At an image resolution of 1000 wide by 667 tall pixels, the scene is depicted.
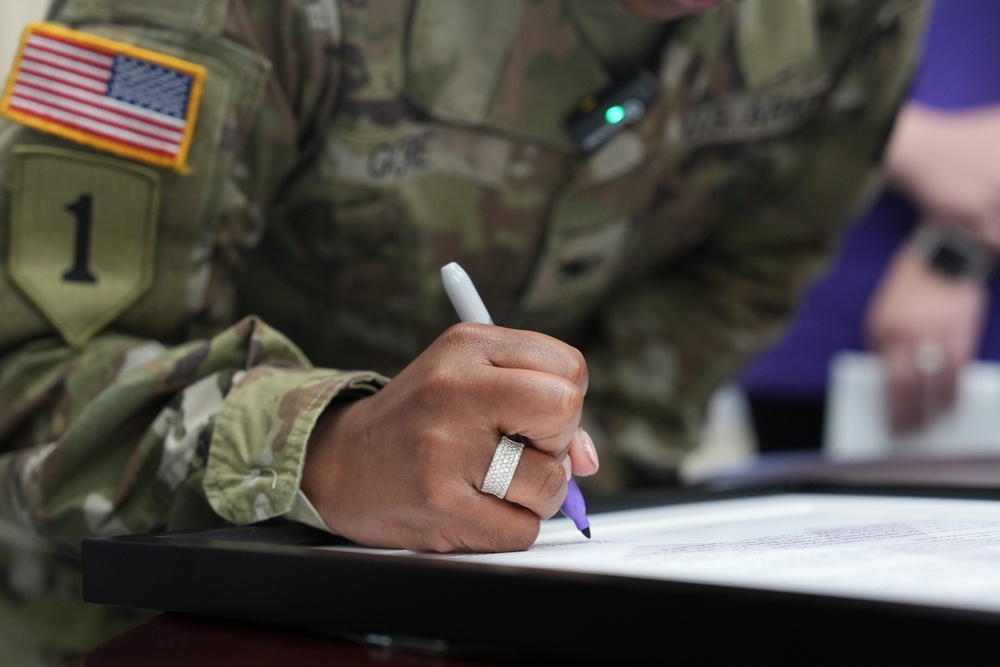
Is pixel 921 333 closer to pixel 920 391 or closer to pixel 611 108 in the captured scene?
pixel 920 391

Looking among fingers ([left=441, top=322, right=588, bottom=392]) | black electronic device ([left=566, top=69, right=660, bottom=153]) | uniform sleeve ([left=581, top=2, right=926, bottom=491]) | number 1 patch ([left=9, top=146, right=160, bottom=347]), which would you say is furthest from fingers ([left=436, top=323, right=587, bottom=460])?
uniform sleeve ([left=581, top=2, right=926, bottom=491])

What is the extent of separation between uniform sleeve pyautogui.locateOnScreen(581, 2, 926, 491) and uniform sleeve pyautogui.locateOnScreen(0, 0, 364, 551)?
19.6 inches

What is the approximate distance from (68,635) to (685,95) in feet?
1.86

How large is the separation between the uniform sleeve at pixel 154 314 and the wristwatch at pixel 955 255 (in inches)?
33.7

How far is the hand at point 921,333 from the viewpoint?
1.09 metres

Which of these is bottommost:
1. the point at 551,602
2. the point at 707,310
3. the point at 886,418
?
the point at 886,418

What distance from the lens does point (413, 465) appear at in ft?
1.19

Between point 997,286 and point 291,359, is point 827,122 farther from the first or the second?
point 291,359

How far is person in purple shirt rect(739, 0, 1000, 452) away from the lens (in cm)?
113

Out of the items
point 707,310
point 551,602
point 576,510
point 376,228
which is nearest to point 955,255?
point 707,310

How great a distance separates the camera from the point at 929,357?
111 cm

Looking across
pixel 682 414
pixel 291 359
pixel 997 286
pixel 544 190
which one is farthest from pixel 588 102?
pixel 997 286

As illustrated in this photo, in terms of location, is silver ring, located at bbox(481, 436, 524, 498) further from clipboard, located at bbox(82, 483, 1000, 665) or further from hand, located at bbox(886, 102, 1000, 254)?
hand, located at bbox(886, 102, 1000, 254)

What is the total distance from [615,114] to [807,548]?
1.37ft
